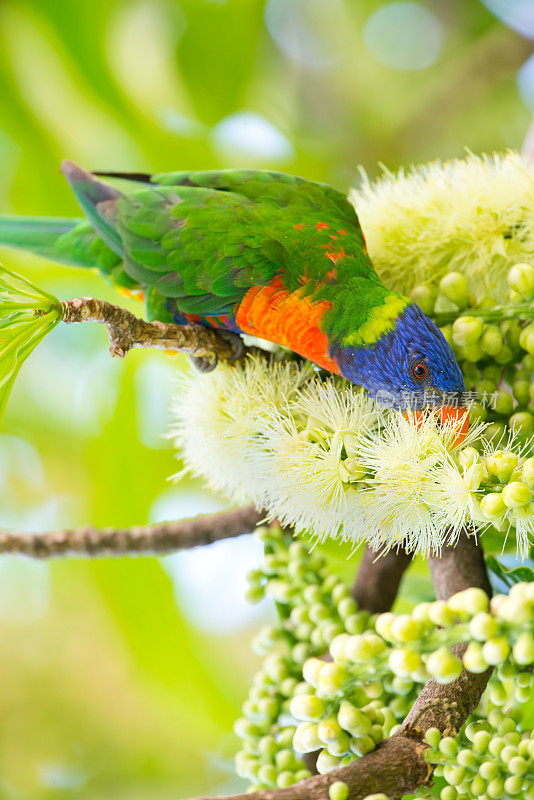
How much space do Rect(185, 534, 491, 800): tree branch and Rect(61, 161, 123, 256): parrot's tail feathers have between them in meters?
0.72

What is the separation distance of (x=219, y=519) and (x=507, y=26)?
177 centimetres

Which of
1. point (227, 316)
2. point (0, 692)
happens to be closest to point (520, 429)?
point (227, 316)

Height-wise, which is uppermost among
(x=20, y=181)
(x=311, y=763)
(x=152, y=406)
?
(x=20, y=181)

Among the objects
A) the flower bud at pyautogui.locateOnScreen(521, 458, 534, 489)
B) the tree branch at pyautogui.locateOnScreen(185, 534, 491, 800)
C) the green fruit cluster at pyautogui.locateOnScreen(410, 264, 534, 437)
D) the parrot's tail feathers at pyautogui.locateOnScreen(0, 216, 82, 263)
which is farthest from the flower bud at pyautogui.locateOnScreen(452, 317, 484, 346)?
the parrot's tail feathers at pyautogui.locateOnScreen(0, 216, 82, 263)

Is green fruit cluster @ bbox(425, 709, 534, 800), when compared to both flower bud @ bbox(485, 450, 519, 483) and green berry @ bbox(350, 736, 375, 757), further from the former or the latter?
flower bud @ bbox(485, 450, 519, 483)

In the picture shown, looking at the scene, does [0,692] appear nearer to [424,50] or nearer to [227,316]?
[227,316]

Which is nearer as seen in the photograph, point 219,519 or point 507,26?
point 219,519

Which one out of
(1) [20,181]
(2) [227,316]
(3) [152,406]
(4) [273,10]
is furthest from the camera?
(4) [273,10]

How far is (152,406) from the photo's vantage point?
1.62 metres

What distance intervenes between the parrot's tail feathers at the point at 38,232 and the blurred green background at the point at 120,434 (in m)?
0.39

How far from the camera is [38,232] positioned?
1.26 meters

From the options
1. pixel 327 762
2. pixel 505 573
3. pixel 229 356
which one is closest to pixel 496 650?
pixel 327 762

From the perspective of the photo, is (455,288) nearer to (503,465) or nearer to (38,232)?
(503,465)

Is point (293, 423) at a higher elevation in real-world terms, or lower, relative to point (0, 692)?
higher
